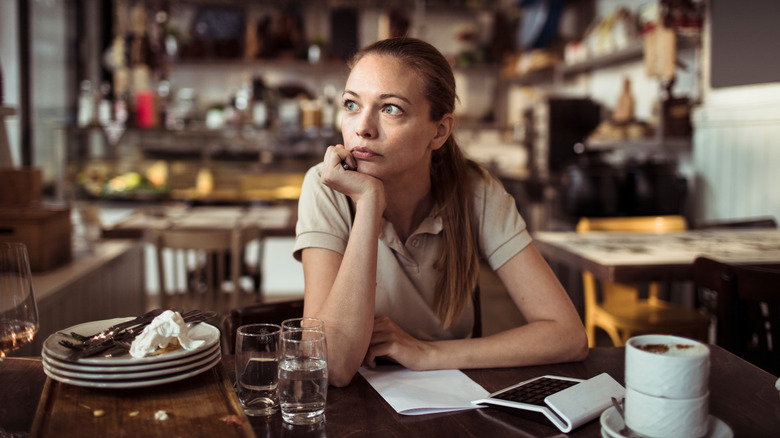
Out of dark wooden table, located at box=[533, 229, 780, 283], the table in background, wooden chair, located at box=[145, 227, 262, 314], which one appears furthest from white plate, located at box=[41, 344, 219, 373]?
the table in background

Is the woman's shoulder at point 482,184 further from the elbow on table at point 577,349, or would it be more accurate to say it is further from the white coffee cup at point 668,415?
the white coffee cup at point 668,415

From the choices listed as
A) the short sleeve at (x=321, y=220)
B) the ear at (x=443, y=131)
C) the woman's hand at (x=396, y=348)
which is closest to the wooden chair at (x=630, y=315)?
the ear at (x=443, y=131)

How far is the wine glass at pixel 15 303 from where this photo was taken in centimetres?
112

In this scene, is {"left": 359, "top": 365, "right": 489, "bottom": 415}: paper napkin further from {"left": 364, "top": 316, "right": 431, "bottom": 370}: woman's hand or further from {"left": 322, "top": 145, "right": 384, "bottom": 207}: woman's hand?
{"left": 322, "top": 145, "right": 384, "bottom": 207}: woman's hand

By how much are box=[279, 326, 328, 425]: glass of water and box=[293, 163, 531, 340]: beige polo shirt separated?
0.52 metres

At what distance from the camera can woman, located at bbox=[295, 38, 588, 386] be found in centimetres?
137

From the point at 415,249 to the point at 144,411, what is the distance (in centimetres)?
80

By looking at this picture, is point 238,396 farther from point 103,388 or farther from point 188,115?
point 188,115

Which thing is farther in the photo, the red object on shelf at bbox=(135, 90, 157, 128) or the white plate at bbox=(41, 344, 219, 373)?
the red object on shelf at bbox=(135, 90, 157, 128)

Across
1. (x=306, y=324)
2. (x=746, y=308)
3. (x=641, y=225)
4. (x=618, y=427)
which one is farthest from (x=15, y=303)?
(x=641, y=225)

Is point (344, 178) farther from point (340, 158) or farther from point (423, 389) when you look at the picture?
point (423, 389)

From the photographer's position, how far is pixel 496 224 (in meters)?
1.67

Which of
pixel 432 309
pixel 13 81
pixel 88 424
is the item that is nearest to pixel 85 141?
pixel 13 81

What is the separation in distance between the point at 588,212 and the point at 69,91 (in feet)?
15.6
